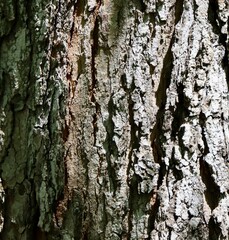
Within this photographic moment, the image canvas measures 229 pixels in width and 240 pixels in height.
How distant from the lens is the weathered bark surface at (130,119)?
4.49 feet

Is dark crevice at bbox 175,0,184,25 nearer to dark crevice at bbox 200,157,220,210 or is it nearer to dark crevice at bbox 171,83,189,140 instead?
dark crevice at bbox 171,83,189,140

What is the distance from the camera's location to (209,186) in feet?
4.55

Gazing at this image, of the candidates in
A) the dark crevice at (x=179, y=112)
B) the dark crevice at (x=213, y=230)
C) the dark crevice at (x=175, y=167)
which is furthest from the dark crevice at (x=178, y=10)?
the dark crevice at (x=213, y=230)

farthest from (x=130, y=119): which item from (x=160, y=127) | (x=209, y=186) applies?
(x=209, y=186)

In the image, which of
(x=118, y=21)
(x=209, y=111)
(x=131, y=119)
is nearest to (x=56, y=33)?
(x=118, y=21)

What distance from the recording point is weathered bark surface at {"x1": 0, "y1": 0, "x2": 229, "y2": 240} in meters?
1.37

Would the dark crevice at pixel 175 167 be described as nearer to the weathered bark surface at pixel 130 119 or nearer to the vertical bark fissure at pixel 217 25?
the weathered bark surface at pixel 130 119

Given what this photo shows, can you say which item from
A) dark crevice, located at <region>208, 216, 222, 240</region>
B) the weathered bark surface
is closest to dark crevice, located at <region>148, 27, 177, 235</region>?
the weathered bark surface

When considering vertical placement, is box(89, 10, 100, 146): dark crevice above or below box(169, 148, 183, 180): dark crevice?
above

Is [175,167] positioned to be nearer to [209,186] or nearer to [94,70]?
[209,186]

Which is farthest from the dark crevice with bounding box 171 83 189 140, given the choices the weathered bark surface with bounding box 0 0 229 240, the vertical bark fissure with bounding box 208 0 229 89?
the vertical bark fissure with bounding box 208 0 229 89

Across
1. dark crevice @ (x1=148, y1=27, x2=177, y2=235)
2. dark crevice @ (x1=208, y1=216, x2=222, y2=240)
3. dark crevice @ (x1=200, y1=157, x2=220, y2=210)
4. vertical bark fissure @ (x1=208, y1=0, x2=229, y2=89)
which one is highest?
vertical bark fissure @ (x1=208, y1=0, x2=229, y2=89)

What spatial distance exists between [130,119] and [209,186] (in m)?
0.22

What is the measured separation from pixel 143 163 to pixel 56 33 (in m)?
0.33
